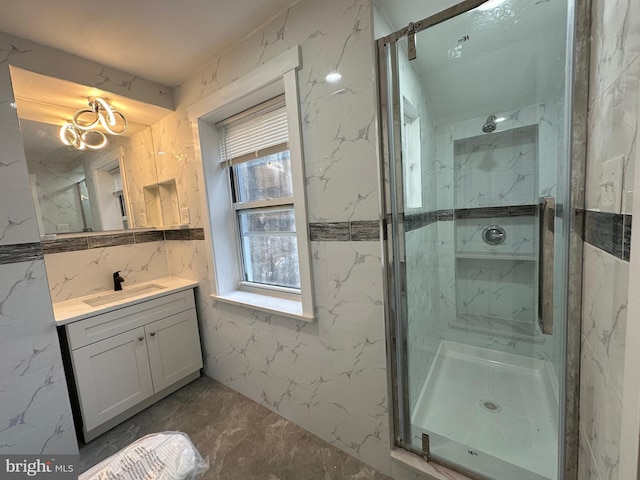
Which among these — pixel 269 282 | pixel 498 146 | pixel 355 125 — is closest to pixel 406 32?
pixel 355 125

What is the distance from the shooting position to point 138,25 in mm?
1364

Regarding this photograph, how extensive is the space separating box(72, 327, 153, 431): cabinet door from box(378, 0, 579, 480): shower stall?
1.77 meters

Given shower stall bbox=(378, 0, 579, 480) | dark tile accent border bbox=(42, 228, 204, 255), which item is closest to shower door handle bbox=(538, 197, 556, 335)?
shower stall bbox=(378, 0, 579, 480)

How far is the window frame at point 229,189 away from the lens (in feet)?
4.52

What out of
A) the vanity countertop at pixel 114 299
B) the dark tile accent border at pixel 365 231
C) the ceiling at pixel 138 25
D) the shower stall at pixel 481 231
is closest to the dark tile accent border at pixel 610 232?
the shower stall at pixel 481 231

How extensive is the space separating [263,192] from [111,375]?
5.33 ft

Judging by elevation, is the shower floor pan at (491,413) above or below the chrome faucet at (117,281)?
below

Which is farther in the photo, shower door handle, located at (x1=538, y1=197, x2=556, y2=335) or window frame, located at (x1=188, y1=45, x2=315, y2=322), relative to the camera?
window frame, located at (x1=188, y1=45, x2=315, y2=322)

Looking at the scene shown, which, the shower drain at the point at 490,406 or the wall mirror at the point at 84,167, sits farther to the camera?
the wall mirror at the point at 84,167

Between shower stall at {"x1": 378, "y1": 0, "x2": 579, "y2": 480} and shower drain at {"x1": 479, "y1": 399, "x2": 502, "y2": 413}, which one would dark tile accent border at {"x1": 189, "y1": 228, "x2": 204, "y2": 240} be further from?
shower drain at {"x1": 479, "y1": 399, "x2": 502, "y2": 413}

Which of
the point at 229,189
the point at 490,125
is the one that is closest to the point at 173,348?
the point at 229,189

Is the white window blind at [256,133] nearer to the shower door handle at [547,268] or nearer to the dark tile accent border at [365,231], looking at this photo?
the dark tile accent border at [365,231]

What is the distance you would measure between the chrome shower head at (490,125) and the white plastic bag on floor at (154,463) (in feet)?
8.53

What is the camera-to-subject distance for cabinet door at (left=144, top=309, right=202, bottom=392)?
1.90 m
